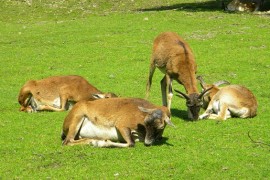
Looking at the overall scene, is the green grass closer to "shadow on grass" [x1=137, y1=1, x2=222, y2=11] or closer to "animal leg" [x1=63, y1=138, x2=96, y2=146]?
"shadow on grass" [x1=137, y1=1, x2=222, y2=11]

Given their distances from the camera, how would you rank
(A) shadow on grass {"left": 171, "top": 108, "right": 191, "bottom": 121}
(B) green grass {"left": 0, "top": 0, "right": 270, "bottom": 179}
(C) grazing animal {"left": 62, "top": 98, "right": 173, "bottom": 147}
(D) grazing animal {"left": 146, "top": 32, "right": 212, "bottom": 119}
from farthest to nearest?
(A) shadow on grass {"left": 171, "top": 108, "right": 191, "bottom": 121}
(D) grazing animal {"left": 146, "top": 32, "right": 212, "bottom": 119}
(C) grazing animal {"left": 62, "top": 98, "right": 173, "bottom": 147}
(B) green grass {"left": 0, "top": 0, "right": 270, "bottom": 179}

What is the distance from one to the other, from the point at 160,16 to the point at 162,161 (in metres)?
20.2

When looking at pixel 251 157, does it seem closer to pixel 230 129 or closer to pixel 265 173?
pixel 265 173

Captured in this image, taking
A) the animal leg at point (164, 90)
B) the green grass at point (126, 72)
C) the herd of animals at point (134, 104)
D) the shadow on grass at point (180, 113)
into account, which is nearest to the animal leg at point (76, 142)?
the herd of animals at point (134, 104)

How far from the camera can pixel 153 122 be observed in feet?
31.5

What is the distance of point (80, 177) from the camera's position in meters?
8.59

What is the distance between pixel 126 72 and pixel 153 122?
29.3ft

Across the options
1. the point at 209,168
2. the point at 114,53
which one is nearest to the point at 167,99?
the point at 209,168

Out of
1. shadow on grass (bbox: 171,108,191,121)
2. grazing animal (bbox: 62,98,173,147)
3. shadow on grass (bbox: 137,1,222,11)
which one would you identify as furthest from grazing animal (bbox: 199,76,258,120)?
shadow on grass (bbox: 137,1,222,11)

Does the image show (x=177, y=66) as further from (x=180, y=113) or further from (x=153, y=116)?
(x=153, y=116)

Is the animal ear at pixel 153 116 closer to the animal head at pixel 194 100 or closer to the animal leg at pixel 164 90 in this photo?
the animal head at pixel 194 100

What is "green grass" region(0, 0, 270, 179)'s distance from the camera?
9.07 metres

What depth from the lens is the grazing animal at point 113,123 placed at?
32.2 feet

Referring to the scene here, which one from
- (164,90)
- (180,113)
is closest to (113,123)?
(180,113)
